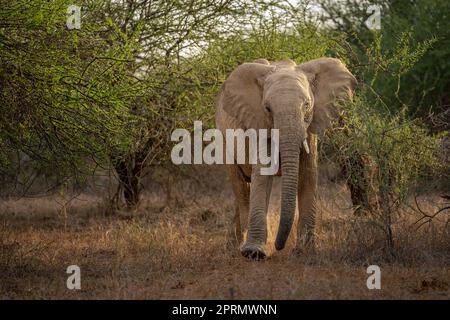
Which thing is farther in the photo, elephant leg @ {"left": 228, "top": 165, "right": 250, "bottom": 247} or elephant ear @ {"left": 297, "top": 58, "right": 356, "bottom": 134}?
elephant leg @ {"left": 228, "top": 165, "right": 250, "bottom": 247}

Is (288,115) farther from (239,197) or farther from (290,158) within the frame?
(239,197)

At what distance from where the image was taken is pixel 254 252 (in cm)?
736

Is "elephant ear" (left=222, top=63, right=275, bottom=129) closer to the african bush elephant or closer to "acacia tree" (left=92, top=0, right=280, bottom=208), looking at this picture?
the african bush elephant

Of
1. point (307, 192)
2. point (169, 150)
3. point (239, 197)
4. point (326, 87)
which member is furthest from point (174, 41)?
point (307, 192)

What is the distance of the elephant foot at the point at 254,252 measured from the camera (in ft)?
24.1

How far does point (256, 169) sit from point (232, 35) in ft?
12.8

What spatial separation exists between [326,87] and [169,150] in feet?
Answer: 14.7

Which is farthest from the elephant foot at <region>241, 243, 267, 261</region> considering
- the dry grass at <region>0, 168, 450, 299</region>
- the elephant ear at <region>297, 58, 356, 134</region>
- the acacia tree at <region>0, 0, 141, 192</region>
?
the acacia tree at <region>0, 0, 141, 192</region>

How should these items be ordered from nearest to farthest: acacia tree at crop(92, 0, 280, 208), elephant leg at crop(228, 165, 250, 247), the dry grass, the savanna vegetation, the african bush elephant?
the dry grass → the savanna vegetation → the african bush elephant → elephant leg at crop(228, 165, 250, 247) → acacia tree at crop(92, 0, 280, 208)

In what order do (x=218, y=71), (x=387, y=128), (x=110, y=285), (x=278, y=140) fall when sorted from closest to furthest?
1. (x=110, y=285)
2. (x=278, y=140)
3. (x=387, y=128)
4. (x=218, y=71)

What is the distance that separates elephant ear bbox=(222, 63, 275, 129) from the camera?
786 cm

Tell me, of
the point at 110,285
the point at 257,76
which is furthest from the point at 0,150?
the point at 257,76

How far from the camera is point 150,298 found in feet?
19.6
